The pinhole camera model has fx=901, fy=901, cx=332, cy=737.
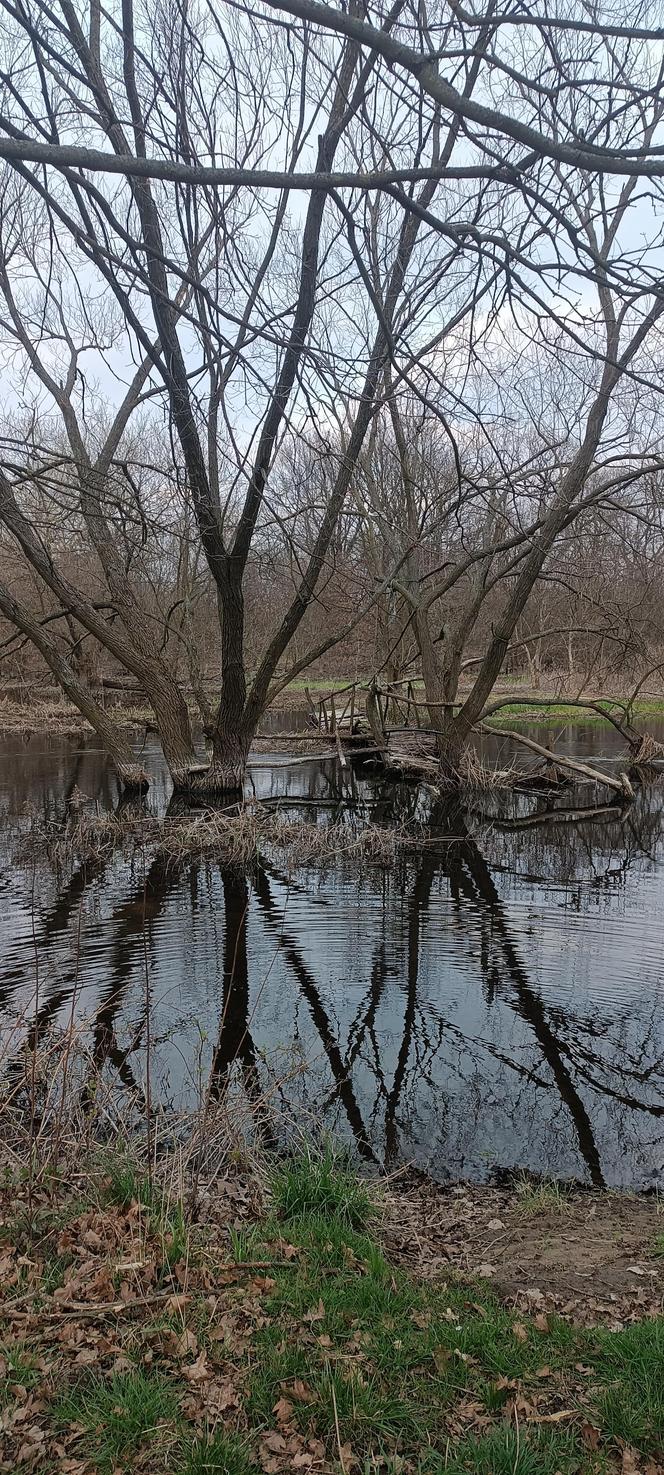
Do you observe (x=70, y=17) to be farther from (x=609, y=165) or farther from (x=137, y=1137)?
(x=137, y=1137)

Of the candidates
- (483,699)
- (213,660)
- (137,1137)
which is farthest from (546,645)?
(137,1137)

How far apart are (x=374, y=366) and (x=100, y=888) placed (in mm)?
7093

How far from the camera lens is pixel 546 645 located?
Result: 3612cm

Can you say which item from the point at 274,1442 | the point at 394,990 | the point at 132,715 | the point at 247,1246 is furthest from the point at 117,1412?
the point at 132,715

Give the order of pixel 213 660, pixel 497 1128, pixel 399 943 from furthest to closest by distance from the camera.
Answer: pixel 213 660
pixel 399 943
pixel 497 1128

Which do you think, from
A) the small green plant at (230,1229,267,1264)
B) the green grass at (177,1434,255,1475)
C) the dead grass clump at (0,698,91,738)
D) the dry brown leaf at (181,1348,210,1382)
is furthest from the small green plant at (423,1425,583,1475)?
the dead grass clump at (0,698,91,738)

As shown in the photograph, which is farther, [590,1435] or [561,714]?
[561,714]

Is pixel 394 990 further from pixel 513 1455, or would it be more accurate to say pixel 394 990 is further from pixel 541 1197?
pixel 513 1455

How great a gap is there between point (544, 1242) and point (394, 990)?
3.73 meters

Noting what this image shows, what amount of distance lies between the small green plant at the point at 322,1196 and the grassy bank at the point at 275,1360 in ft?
0.66

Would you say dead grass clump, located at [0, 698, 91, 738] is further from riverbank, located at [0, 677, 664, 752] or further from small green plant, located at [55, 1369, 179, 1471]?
small green plant, located at [55, 1369, 179, 1471]

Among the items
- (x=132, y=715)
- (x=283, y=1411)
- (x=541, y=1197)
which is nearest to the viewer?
(x=283, y=1411)

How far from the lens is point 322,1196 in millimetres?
4215

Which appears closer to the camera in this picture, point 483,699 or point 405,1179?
point 405,1179
